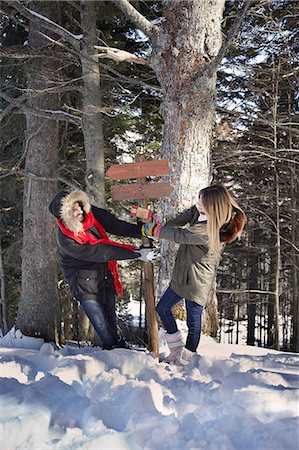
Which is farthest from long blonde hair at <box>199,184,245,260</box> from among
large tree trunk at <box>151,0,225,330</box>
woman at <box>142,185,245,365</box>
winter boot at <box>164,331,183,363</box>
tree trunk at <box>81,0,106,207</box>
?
tree trunk at <box>81,0,106,207</box>

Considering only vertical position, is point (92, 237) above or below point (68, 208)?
below

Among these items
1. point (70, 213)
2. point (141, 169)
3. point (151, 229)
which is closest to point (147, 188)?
point (141, 169)

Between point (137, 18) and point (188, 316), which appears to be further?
point (137, 18)

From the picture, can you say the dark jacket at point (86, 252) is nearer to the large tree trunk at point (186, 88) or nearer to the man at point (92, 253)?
the man at point (92, 253)

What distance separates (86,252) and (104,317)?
0.84 m

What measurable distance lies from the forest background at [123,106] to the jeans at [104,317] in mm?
955

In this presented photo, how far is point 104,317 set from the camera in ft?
14.4

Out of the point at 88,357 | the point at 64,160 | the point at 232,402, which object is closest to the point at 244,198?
the point at 64,160

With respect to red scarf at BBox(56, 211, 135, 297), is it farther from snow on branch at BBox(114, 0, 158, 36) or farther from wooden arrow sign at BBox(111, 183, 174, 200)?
snow on branch at BBox(114, 0, 158, 36)

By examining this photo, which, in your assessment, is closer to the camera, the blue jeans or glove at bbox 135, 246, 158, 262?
the blue jeans

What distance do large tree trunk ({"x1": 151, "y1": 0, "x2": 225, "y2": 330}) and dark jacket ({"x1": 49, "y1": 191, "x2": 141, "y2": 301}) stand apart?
3.14 ft

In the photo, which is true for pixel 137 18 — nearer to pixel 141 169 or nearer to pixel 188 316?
pixel 141 169

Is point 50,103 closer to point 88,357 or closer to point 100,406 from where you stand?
point 88,357

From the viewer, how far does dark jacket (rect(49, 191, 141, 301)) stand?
13.3 ft
